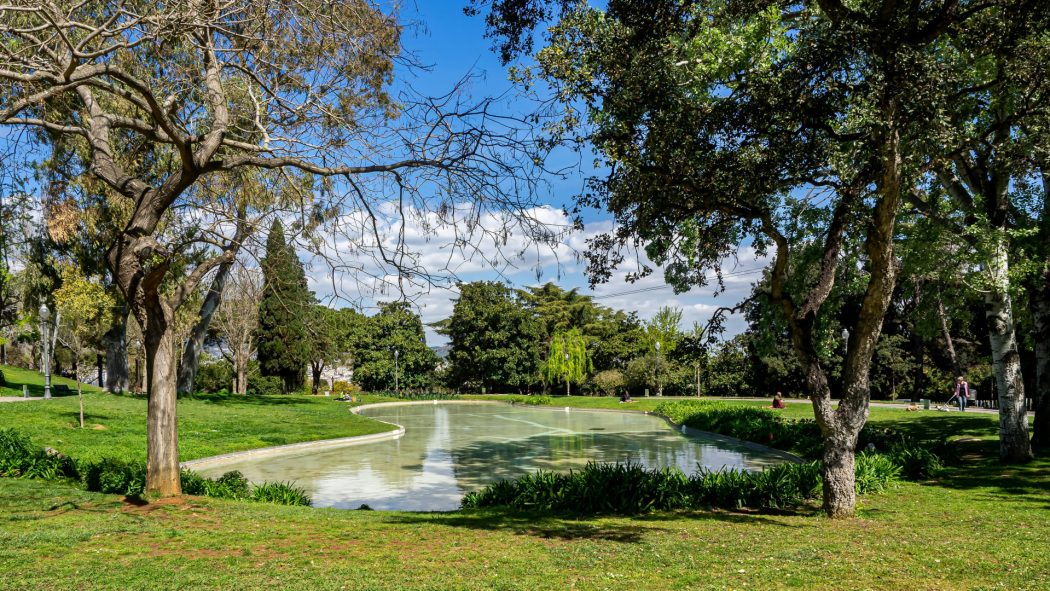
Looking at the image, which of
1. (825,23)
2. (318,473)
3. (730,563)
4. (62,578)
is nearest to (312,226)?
(62,578)

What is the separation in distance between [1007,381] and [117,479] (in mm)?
16658

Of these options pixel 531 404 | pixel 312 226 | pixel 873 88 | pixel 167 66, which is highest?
pixel 167 66

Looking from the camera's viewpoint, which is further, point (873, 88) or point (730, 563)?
point (873, 88)

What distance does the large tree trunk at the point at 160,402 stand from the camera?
8.36 meters

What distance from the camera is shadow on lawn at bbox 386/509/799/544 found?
788 cm

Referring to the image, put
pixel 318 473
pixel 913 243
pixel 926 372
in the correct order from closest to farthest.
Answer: pixel 913 243 < pixel 318 473 < pixel 926 372

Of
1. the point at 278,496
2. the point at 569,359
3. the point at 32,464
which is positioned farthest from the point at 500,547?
the point at 569,359

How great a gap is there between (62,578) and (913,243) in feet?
50.0

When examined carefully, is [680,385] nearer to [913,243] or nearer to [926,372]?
[926,372]

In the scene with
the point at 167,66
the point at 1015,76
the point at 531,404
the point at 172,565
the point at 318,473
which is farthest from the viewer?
the point at 531,404

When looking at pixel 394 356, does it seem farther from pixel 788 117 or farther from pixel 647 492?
pixel 788 117

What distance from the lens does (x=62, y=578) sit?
17.3 ft

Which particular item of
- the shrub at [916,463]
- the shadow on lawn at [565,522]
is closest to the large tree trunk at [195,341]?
the shadow on lawn at [565,522]

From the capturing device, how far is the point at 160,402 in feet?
27.4
